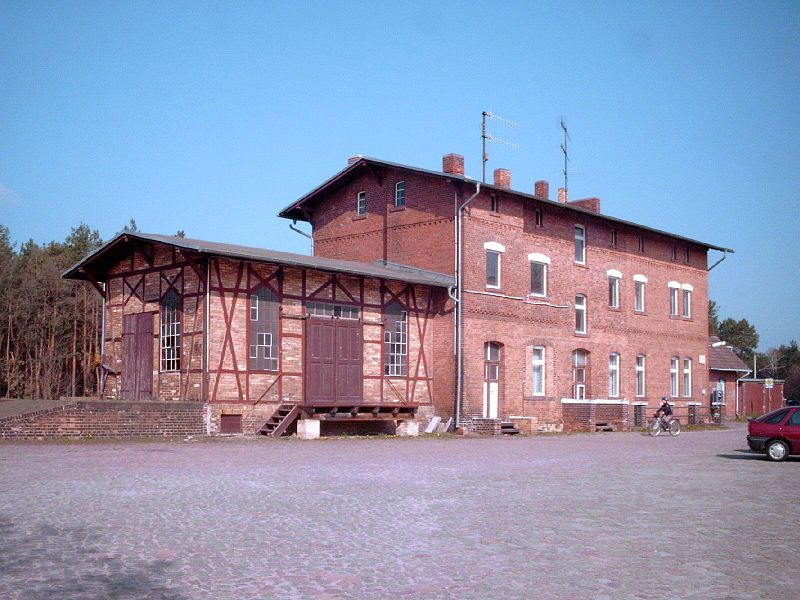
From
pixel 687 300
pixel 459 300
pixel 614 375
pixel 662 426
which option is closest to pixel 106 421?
pixel 459 300

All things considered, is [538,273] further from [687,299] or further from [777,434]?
[777,434]

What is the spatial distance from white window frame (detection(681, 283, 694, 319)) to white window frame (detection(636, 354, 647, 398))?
4.46m

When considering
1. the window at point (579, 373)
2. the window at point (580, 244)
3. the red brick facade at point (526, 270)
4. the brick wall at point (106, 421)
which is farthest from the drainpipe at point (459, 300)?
the brick wall at point (106, 421)

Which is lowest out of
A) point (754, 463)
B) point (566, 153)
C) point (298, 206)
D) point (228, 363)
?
point (754, 463)

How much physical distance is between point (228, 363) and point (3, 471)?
1022cm

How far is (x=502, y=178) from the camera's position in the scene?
32812 millimetres

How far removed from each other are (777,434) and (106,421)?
15866 mm

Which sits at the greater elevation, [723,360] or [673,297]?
[673,297]

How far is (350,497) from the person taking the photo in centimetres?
1200

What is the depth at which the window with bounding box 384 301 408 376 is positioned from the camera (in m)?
28.2

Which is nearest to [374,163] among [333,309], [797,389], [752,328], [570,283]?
[333,309]

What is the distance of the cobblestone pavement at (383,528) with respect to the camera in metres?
7.13

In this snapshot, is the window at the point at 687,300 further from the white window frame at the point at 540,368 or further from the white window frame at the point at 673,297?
the white window frame at the point at 540,368

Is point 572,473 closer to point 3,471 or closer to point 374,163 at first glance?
point 3,471
